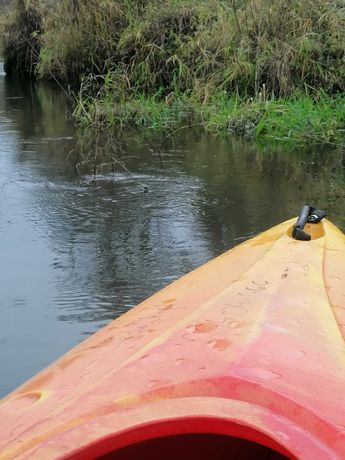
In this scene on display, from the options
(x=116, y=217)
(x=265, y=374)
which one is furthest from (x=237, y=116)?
(x=265, y=374)

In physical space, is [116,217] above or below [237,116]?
below

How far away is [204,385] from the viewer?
1.48 m

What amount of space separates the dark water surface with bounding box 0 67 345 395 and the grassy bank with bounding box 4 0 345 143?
0.81 meters

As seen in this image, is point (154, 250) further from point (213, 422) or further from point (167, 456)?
point (213, 422)

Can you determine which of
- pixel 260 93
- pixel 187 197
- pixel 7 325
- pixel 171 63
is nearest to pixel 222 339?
pixel 7 325

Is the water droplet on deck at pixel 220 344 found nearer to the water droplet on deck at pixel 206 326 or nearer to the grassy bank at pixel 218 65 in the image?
the water droplet on deck at pixel 206 326

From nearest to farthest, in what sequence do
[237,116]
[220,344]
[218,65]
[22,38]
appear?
[220,344], [237,116], [218,65], [22,38]

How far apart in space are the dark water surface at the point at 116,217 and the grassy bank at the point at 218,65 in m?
0.81

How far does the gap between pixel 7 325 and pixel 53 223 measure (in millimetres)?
1688

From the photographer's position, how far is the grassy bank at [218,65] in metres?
9.09

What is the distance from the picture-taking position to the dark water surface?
12.0ft

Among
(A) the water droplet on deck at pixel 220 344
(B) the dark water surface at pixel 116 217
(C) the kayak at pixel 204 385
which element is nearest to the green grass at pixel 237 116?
(B) the dark water surface at pixel 116 217

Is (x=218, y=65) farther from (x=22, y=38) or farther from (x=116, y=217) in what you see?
(x=22, y=38)

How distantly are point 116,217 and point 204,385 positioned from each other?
3.90 meters
